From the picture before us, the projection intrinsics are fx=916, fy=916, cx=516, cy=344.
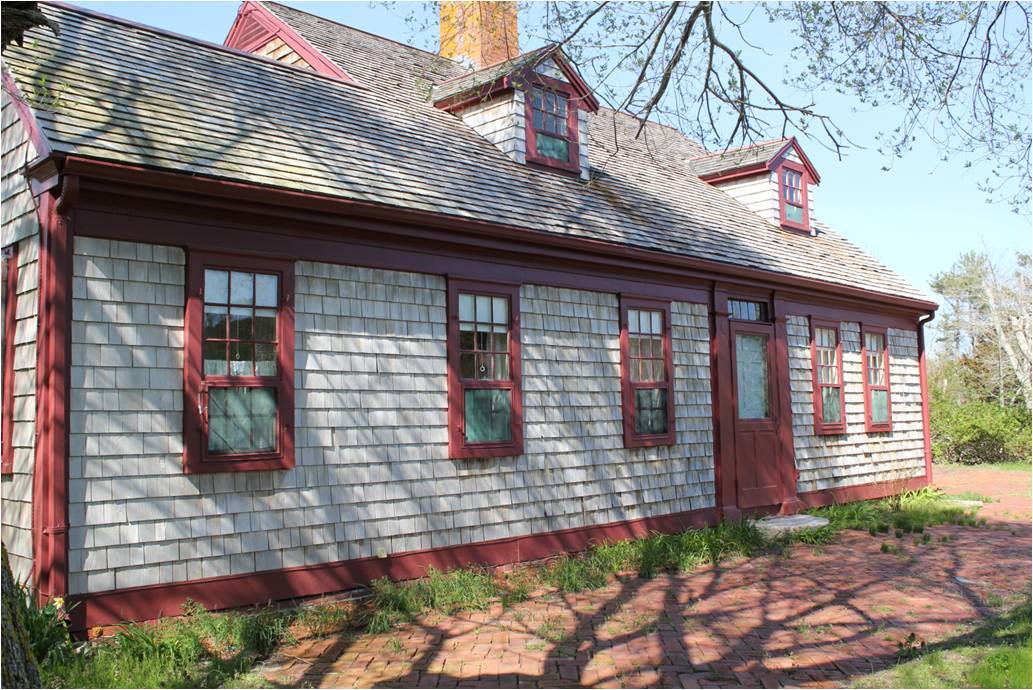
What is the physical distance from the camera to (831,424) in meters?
14.6

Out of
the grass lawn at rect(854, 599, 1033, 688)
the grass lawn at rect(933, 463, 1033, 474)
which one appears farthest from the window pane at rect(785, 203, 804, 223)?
the grass lawn at rect(854, 599, 1033, 688)

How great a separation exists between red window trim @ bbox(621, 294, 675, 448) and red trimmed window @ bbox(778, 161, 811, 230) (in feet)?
18.7

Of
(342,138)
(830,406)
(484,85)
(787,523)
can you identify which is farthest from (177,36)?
(830,406)

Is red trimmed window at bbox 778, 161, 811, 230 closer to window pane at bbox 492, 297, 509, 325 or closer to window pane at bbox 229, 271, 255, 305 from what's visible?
window pane at bbox 492, 297, 509, 325

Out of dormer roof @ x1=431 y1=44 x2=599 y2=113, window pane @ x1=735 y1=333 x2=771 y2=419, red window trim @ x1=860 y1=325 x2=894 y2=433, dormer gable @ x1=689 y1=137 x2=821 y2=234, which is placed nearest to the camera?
dormer roof @ x1=431 y1=44 x2=599 y2=113

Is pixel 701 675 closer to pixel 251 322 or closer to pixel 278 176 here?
pixel 251 322

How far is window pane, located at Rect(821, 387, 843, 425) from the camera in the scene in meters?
14.6

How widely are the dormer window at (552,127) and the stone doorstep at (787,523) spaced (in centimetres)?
545

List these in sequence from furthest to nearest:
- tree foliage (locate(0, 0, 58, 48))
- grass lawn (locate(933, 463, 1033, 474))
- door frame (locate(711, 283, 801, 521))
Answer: grass lawn (locate(933, 463, 1033, 474)) → door frame (locate(711, 283, 801, 521)) → tree foliage (locate(0, 0, 58, 48))

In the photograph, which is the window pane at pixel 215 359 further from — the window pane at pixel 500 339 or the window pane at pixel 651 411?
the window pane at pixel 651 411

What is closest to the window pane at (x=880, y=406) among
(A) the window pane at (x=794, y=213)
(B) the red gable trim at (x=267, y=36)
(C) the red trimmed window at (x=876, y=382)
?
(C) the red trimmed window at (x=876, y=382)

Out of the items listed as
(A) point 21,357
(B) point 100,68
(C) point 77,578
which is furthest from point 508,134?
(C) point 77,578

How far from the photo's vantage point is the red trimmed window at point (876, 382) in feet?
51.0

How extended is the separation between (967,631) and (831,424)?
7.67 meters
